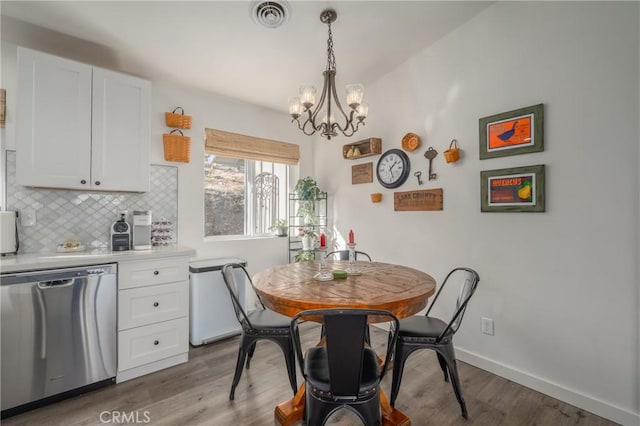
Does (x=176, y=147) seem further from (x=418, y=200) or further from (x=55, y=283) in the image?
(x=418, y=200)

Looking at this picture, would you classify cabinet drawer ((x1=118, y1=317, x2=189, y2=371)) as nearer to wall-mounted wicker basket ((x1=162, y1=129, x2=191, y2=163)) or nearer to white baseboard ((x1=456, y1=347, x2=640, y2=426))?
wall-mounted wicker basket ((x1=162, y1=129, x2=191, y2=163))

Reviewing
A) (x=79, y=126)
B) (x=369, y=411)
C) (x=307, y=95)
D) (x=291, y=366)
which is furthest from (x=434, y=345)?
(x=79, y=126)

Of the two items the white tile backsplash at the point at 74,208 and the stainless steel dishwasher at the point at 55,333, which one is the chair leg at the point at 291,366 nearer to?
the stainless steel dishwasher at the point at 55,333

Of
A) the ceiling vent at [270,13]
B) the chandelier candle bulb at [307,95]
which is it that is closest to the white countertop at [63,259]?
the chandelier candle bulb at [307,95]

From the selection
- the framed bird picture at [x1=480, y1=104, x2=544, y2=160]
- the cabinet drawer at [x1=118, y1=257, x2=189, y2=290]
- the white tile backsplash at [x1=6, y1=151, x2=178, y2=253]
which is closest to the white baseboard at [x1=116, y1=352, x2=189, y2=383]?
the cabinet drawer at [x1=118, y1=257, x2=189, y2=290]

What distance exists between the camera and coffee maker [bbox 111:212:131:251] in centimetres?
233

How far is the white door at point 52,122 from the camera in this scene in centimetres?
199

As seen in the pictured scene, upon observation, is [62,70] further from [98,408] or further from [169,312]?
[98,408]

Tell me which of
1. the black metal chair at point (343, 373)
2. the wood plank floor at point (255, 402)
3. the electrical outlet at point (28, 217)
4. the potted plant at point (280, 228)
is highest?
the electrical outlet at point (28, 217)

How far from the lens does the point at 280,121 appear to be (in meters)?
3.74

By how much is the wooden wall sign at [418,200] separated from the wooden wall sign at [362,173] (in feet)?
1.35

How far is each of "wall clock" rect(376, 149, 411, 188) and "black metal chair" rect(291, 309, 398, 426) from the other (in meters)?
1.74

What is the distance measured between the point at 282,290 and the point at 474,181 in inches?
69.0

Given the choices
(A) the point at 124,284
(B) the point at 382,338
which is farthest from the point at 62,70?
(B) the point at 382,338
